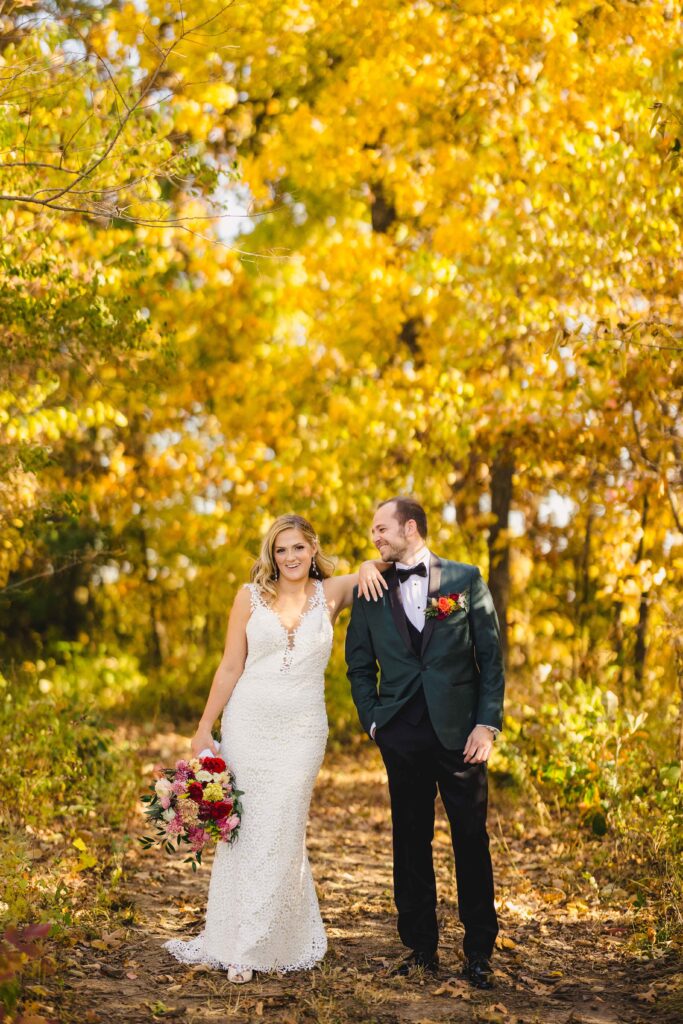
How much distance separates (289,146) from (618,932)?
6.92 m

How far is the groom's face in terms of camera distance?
4.53m

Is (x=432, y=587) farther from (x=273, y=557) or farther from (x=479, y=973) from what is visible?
(x=479, y=973)

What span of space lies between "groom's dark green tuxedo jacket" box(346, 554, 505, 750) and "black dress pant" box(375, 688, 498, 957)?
80 millimetres

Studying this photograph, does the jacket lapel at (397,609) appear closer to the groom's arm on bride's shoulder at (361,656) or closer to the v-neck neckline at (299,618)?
the groom's arm on bride's shoulder at (361,656)

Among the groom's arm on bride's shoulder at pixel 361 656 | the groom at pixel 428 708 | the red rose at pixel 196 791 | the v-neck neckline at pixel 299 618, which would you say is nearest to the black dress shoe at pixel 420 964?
the groom at pixel 428 708

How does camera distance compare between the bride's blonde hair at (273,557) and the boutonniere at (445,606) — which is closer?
the boutonniere at (445,606)

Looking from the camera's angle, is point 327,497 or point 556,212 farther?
point 327,497

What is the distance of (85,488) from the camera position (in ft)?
34.0

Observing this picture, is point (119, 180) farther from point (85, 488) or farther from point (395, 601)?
point (85, 488)

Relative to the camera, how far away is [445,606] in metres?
4.39

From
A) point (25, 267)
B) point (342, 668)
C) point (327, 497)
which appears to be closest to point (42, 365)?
point (25, 267)

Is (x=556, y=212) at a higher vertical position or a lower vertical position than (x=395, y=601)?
higher

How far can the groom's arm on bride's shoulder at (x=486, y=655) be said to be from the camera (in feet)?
14.4

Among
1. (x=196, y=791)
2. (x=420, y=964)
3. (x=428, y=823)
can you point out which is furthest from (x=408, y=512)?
(x=420, y=964)
